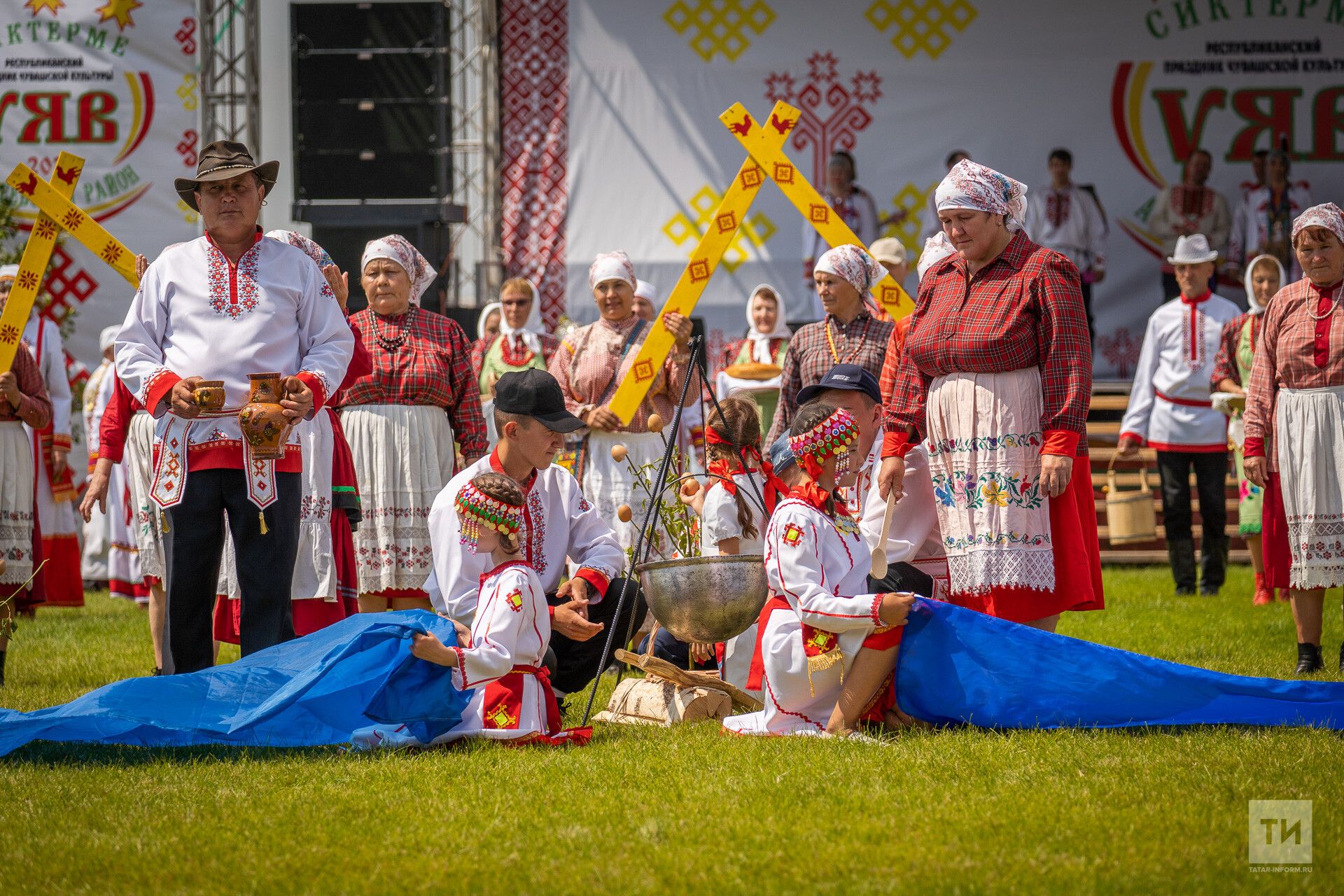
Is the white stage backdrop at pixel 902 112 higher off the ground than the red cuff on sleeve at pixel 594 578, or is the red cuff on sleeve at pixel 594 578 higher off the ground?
the white stage backdrop at pixel 902 112

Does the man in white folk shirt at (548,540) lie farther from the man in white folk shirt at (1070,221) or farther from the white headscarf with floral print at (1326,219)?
the man in white folk shirt at (1070,221)

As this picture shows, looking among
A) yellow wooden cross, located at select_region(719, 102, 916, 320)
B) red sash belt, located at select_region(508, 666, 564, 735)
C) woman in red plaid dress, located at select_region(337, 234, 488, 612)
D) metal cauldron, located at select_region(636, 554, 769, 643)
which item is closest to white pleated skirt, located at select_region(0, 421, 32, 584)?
woman in red plaid dress, located at select_region(337, 234, 488, 612)

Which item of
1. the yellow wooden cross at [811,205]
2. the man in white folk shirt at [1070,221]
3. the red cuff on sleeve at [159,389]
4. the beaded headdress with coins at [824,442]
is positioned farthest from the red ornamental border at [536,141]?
the beaded headdress with coins at [824,442]

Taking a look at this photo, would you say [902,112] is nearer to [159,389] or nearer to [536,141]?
[536,141]

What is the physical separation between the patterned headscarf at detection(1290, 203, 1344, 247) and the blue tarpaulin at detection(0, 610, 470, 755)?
3.57m

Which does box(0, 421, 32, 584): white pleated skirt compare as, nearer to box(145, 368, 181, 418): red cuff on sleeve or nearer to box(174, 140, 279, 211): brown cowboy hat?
box(174, 140, 279, 211): brown cowboy hat

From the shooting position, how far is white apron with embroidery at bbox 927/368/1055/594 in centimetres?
454

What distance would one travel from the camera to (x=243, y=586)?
454 cm

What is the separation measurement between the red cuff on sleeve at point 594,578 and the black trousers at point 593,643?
4.3 inches

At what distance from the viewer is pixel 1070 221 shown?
1173cm

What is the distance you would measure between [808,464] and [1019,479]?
2.52 ft

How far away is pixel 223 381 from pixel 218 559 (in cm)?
56

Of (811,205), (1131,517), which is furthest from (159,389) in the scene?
(1131,517)

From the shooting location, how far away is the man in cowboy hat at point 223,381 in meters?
4.40
